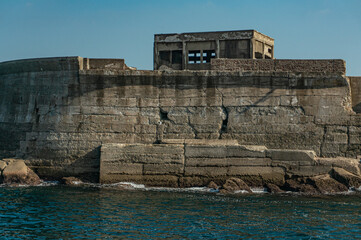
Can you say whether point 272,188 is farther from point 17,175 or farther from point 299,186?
point 17,175

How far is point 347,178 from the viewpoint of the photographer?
48.2 ft

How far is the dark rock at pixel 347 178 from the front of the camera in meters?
14.7

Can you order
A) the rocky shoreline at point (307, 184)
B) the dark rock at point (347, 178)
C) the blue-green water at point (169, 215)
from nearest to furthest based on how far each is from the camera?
the blue-green water at point (169, 215) → the rocky shoreline at point (307, 184) → the dark rock at point (347, 178)

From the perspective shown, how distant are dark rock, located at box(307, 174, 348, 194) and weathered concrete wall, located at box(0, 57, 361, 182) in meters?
1.09

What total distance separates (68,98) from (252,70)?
20.6 ft

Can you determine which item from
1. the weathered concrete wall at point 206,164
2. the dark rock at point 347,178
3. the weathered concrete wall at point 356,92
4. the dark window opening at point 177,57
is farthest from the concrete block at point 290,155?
the dark window opening at point 177,57

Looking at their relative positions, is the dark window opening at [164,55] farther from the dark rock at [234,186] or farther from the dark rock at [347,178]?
the dark rock at [347,178]

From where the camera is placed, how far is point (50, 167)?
16.0 meters

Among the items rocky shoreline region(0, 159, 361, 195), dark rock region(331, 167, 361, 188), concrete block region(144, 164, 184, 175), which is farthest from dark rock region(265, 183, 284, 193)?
concrete block region(144, 164, 184, 175)

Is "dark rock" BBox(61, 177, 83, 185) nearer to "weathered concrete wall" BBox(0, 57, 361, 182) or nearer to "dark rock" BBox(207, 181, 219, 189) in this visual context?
"weathered concrete wall" BBox(0, 57, 361, 182)

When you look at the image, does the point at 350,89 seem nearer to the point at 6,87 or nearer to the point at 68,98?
the point at 68,98

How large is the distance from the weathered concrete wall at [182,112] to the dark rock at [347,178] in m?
0.85

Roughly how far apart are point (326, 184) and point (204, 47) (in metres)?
8.85

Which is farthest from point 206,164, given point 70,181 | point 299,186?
point 70,181
